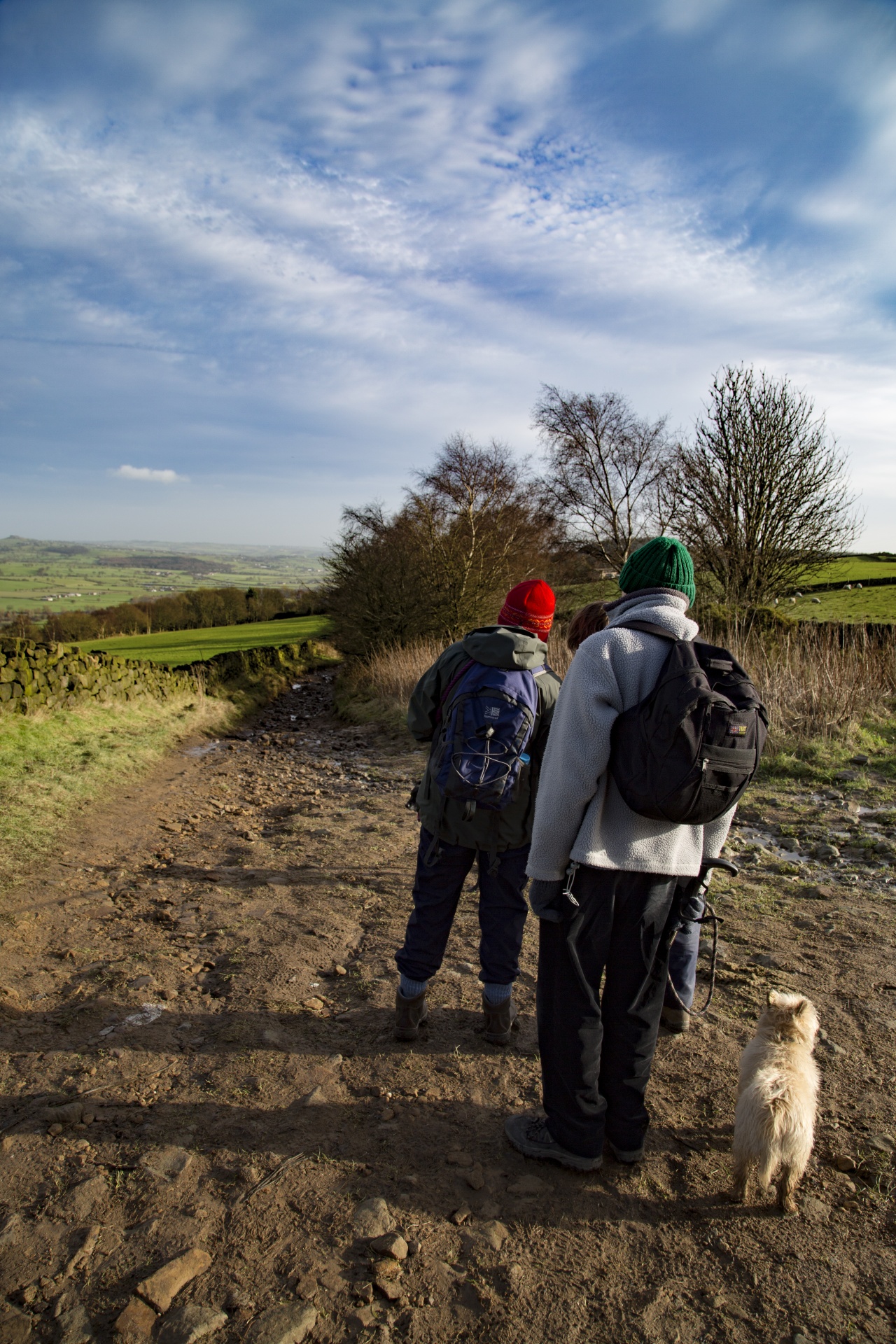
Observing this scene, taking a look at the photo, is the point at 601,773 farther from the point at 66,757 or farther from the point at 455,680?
the point at 66,757

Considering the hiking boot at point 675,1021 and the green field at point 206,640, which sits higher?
the hiking boot at point 675,1021

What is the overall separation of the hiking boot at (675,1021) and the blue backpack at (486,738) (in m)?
1.31

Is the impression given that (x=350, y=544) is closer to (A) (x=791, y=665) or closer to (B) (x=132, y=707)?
(B) (x=132, y=707)

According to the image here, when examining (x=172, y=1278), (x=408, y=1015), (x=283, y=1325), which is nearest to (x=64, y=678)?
(x=408, y=1015)

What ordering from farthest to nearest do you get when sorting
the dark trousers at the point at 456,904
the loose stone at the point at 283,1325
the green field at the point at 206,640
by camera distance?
1. the green field at the point at 206,640
2. the dark trousers at the point at 456,904
3. the loose stone at the point at 283,1325

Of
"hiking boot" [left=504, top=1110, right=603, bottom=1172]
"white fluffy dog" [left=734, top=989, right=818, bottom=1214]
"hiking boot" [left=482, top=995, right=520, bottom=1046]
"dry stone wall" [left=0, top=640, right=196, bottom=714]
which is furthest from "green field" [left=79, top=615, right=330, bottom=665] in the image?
"white fluffy dog" [left=734, top=989, right=818, bottom=1214]

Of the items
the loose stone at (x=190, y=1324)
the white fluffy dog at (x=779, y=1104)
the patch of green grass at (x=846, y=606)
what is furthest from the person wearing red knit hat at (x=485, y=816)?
the patch of green grass at (x=846, y=606)

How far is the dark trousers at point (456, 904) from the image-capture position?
297 cm

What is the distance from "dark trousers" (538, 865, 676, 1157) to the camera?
220 cm

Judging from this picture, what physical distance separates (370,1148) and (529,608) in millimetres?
2190

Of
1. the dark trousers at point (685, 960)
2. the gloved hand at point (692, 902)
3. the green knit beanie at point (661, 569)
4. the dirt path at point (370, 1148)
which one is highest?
the green knit beanie at point (661, 569)

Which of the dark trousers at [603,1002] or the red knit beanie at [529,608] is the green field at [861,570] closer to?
the red knit beanie at [529,608]

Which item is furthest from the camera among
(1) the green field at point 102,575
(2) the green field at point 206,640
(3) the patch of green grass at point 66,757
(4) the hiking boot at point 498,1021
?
(1) the green field at point 102,575

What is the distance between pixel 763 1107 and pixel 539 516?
25.3 meters
